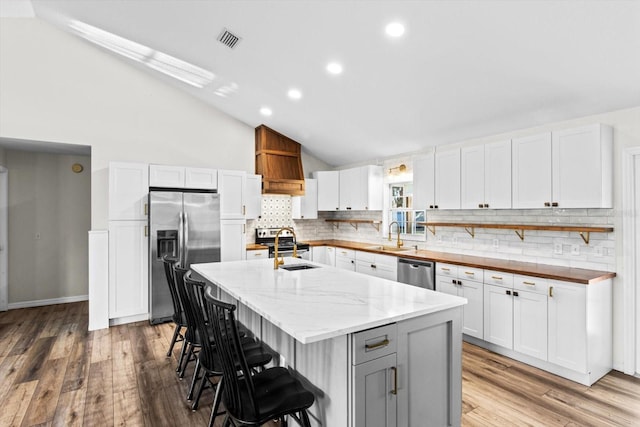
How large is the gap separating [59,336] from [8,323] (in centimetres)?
109

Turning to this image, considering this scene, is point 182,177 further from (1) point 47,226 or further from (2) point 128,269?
(1) point 47,226

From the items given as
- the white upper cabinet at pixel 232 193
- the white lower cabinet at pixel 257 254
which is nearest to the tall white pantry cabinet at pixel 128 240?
the white upper cabinet at pixel 232 193

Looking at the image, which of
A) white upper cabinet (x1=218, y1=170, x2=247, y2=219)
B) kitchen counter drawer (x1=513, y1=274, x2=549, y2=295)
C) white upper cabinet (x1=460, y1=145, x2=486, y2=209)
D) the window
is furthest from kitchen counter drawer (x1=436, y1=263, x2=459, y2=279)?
white upper cabinet (x1=218, y1=170, x2=247, y2=219)

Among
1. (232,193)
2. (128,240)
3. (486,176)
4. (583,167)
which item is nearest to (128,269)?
(128,240)

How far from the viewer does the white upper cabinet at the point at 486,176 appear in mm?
3703

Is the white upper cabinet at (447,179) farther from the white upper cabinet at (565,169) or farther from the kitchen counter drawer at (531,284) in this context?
the kitchen counter drawer at (531,284)

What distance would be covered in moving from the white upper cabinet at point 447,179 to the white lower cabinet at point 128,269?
12.6 ft

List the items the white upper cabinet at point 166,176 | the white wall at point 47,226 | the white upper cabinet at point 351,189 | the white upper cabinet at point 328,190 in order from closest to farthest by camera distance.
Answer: the white upper cabinet at point 166,176
the white wall at point 47,226
the white upper cabinet at point 351,189
the white upper cabinet at point 328,190

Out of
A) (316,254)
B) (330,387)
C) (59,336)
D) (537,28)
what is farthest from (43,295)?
(537,28)

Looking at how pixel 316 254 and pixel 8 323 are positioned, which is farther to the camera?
pixel 316 254

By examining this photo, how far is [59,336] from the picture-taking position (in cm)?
416

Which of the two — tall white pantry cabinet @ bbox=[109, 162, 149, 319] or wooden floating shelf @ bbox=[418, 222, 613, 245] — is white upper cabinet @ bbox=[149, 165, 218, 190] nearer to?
tall white pantry cabinet @ bbox=[109, 162, 149, 319]

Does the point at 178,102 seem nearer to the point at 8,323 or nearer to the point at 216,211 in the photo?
the point at 216,211

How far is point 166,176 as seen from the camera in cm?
481
